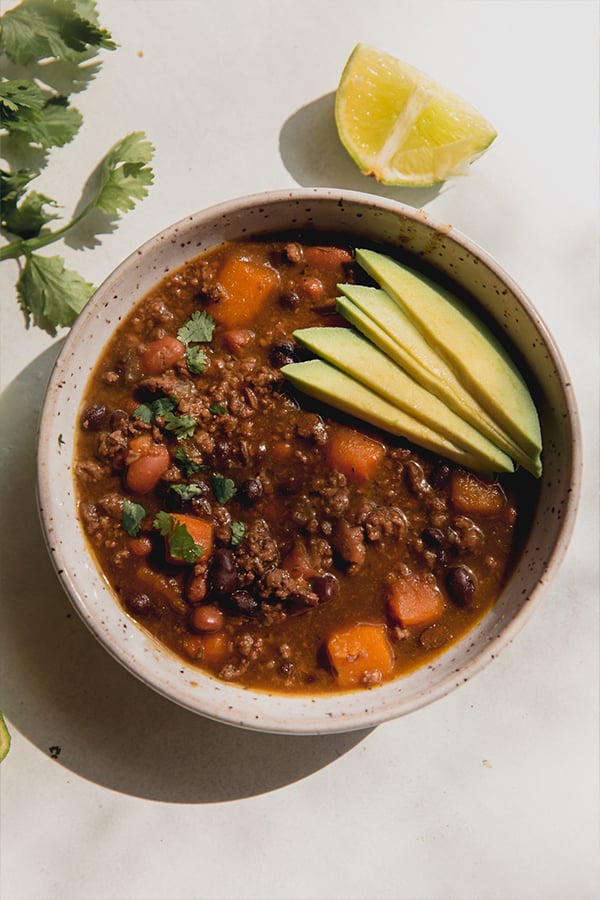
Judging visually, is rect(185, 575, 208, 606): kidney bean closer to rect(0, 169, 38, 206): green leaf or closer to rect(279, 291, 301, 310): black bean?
rect(279, 291, 301, 310): black bean

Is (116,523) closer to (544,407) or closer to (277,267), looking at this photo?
(277,267)

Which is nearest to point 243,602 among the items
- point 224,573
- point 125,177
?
point 224,573

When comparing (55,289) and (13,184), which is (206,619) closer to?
Answer: (55,289)

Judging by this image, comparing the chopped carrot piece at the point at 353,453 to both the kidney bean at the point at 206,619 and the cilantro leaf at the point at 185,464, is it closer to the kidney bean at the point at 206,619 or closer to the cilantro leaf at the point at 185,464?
the cilantro leaf at the point at 185,464

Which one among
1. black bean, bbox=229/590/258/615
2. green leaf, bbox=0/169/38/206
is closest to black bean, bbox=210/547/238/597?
black bean, bbox=229/590/258/615

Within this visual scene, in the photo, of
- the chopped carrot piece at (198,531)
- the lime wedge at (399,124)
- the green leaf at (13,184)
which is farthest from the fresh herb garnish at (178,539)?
the lime wedge at (399,124)

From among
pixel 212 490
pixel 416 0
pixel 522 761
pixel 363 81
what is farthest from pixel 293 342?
pixel 522 761

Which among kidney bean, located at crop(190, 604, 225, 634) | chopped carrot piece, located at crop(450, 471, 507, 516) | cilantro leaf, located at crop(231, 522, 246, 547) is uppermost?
chopped carrot piece, located at crop(450, 471, 507, 516)
